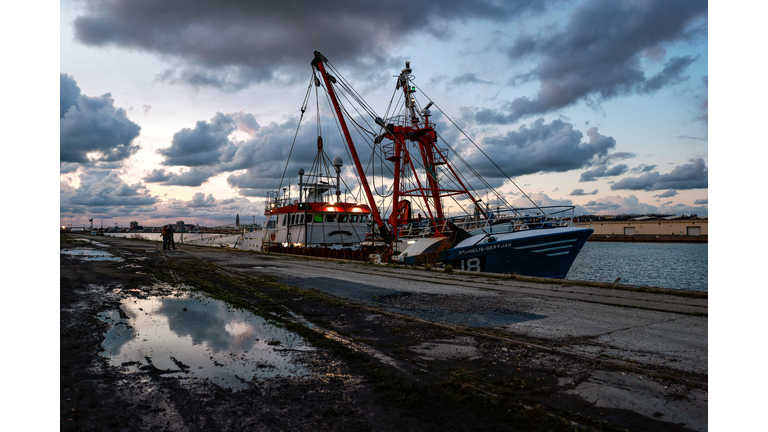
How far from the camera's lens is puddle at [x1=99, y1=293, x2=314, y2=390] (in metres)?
4.03

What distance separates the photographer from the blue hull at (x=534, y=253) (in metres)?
16.8

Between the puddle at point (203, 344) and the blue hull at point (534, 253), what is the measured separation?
1264 cm

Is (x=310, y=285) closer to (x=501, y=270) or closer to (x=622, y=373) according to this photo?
(x=622, y=373)

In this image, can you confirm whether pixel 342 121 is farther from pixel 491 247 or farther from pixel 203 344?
pixel 203 344

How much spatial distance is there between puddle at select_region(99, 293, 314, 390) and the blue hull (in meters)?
12.6

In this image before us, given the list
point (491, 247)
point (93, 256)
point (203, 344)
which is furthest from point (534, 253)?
point (93, 256)

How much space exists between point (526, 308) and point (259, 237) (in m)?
34.1

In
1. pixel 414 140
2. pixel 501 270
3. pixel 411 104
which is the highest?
pixel 411 104

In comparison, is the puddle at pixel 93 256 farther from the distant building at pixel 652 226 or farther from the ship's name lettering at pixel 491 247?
the distant building at pixel 652 226

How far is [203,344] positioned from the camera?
4.95 metres

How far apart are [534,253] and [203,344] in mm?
14846

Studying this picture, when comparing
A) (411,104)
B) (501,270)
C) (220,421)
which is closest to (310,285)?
(220,421)

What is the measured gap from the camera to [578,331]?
222 inches

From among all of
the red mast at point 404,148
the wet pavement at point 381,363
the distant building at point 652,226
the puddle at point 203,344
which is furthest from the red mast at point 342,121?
the distant building at point 652,226
